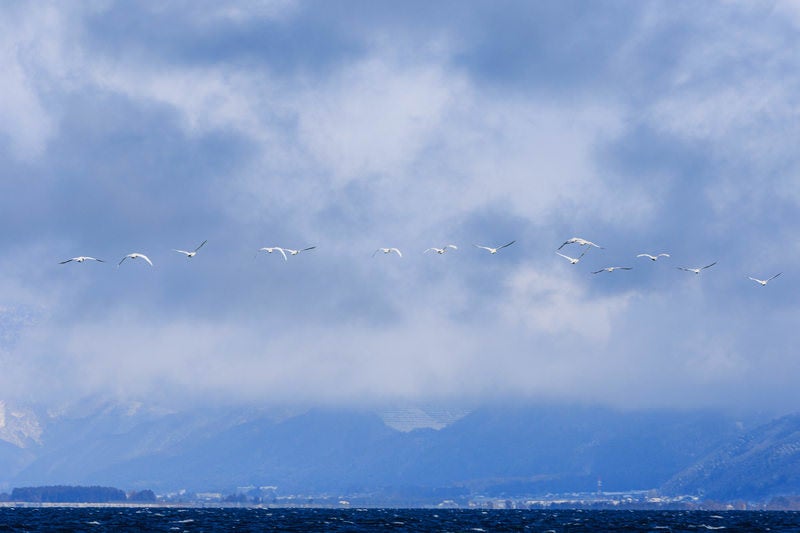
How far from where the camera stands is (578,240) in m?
183

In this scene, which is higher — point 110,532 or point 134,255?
point 134,255

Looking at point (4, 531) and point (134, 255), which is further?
point (4, 531)

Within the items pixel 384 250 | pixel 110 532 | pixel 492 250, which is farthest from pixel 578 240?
pixel 110 532

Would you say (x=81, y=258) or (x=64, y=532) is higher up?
(x=81, y=258)

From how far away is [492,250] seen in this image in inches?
7539

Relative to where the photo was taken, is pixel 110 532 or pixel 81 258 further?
pixel 110 532

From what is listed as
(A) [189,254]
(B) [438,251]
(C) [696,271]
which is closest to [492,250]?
(B) [438,251]

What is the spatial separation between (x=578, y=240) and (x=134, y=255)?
61.3 metres

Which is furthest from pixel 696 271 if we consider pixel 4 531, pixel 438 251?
pixel 4 531

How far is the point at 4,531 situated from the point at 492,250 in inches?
3386

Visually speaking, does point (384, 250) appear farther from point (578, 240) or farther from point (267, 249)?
point (578, 240)

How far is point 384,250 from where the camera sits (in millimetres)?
194125

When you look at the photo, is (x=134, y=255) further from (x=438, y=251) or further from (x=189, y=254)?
(x=438, y=251)

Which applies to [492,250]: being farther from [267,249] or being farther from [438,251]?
[267,249]
